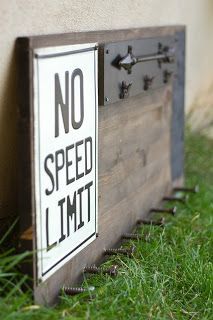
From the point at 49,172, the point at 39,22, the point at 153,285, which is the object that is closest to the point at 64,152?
the point at 49,172

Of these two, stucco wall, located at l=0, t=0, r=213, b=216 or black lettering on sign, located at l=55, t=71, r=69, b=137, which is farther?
black lettering on sign, located at l=55, t=71, r=69, b=137

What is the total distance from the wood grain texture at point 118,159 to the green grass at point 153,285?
9 centimetres

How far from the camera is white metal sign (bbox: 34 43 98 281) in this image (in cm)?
184

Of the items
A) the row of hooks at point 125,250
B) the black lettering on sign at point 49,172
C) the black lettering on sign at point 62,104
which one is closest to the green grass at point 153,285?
the row of hooks at point 125,250

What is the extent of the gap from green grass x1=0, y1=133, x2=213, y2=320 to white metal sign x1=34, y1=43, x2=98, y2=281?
0.41 feet

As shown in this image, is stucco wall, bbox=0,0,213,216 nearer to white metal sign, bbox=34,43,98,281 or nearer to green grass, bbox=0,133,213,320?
white metal sign, bbox=34,43,98,281

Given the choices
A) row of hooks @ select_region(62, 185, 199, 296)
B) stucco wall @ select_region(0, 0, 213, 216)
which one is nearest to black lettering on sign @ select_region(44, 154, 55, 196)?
stucco wall @ select_region(0, 0, 213, 216)

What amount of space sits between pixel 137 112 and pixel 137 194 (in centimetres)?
38

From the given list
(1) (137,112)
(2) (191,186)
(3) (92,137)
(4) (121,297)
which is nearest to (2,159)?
(3) (92,137)

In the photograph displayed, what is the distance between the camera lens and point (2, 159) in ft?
6.33

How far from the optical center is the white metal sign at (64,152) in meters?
1.84

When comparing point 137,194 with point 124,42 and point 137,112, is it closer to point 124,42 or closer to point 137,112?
point 137,112

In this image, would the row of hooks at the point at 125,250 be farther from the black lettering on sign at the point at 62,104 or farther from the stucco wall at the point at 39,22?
the black lettering on sign at the point at 62,104

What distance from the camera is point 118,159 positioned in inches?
103
